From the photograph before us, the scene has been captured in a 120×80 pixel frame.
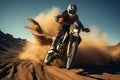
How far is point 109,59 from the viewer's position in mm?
10891

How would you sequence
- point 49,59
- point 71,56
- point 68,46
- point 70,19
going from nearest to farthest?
point 71,56 → point 68,46 → point 49,59 → point 70,19

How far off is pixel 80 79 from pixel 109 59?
19.7 feet

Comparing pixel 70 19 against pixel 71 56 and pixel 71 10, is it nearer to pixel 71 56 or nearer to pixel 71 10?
pixel 71 10

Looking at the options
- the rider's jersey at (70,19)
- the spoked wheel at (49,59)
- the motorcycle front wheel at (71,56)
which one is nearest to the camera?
the motorcycle front wheel at (71,56)

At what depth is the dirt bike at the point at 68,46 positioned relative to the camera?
23.2 ft

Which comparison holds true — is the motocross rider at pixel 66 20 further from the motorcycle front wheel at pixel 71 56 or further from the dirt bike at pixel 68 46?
the motorcycle front wheel at pixel 71 56

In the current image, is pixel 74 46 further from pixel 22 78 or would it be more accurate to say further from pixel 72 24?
pixel 22 78

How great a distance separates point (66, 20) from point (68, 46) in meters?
1.43

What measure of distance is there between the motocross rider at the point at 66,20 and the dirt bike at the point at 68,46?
0.65ft

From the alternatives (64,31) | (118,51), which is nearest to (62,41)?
(64,31)

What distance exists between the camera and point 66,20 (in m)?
8.19

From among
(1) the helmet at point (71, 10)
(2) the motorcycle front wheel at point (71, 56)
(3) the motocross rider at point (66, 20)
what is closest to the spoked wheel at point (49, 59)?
(3) the motocross rider at point (66, 20)

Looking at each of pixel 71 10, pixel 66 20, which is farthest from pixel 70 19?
pixel 71 10

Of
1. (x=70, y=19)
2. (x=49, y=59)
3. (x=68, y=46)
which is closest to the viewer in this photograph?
(x=68, y=46)
